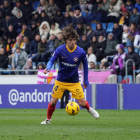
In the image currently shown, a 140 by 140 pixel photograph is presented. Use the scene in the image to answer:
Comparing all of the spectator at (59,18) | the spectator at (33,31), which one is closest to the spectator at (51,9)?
the spectator at (59,18)

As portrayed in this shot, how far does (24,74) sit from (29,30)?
15.4 ft

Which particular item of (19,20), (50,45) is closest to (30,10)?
(19,20)

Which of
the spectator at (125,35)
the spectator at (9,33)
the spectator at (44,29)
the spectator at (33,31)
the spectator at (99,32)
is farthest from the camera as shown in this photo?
the spectator at (9,33)

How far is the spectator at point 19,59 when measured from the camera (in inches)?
757

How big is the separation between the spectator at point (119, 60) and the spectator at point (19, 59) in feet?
15.3

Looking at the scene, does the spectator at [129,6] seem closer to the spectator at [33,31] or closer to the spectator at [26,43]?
the spectator at [33,31]

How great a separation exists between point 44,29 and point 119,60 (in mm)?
5520

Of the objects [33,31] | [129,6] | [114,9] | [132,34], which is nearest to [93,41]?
[132,34]

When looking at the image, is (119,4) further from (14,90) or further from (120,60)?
(14,90)

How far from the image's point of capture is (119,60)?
680 inches

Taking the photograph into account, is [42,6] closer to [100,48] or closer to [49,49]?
[49,49]

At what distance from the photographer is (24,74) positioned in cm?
1816

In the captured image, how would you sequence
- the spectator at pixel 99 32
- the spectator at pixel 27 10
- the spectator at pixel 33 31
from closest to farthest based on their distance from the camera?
the spectator at pixel 99 32
the spectator at pixel 33 31
the spectator at pixel 27 10

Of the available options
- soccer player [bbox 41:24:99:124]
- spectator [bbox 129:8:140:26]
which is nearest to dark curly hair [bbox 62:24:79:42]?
soccer player [bbox 41:24:99:124]
